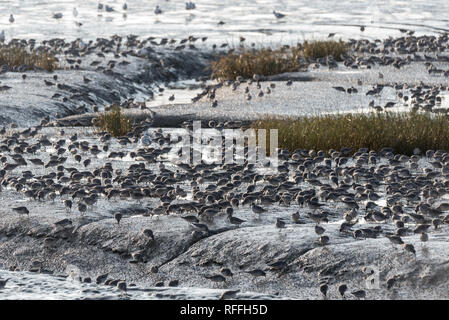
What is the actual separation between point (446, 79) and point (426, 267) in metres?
14.3

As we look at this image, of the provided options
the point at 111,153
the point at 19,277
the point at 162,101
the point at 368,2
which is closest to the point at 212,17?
the point at 368,2

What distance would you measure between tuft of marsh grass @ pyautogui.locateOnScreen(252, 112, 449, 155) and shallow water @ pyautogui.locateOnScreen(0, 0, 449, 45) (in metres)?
15.2

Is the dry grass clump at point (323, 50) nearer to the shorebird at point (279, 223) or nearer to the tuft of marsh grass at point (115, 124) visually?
the tuft of marsh grass at point (115, 124)

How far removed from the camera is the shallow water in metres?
32.4

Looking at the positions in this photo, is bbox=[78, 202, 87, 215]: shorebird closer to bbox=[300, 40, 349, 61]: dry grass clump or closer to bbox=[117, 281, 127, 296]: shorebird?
bbox=[117, 281, 127, 296]: shorebird

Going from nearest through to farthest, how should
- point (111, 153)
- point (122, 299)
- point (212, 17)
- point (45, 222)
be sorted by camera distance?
point (122, 299)
point (45, 222)
point (111, 153)
point (212, 17)

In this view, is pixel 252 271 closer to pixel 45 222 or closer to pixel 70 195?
pixel 45 222

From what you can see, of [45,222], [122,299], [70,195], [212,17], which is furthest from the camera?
[212,17]

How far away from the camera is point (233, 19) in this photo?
38.5 m

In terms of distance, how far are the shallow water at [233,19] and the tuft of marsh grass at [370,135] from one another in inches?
599

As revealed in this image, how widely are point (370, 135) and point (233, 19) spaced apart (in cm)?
2581

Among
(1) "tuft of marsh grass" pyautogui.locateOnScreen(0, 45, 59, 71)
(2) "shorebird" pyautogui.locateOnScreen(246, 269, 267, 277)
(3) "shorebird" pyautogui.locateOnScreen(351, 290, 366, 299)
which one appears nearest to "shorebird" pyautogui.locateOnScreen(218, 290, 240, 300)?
(2) "shorebird" pyautogui.locateOnScreen(246, 269, 267, 277)

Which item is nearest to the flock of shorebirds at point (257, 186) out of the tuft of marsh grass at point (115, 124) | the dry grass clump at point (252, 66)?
the tuft of marsh grass at point (115, 124)

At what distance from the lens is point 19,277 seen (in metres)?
7.72
